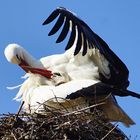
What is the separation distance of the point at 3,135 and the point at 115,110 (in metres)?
1.36

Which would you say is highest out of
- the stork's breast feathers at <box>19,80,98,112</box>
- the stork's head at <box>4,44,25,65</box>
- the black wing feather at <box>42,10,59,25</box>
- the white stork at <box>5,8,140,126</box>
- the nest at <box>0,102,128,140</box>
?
the black wing feather at <box>42,10,59,25</box>

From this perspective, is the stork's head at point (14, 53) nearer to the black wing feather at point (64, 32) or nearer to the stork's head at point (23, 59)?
the stork's head at point (23, 59)

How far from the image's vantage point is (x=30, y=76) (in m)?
8.47

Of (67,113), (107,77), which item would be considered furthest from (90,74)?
(67,113)

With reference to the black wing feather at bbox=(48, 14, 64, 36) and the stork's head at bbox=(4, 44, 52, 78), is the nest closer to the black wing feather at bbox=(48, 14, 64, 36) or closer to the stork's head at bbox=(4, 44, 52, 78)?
the black wing feather at bbox=(48, 14, 64, 36)

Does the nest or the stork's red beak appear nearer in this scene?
the nest

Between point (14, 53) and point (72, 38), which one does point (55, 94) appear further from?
point (14, 53)

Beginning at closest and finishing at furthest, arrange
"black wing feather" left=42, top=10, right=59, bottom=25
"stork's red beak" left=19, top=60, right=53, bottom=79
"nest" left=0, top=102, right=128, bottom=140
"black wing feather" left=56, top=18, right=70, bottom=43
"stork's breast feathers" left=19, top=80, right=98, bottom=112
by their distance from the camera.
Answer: "nest" left=0, top=102, right=128, bottom=140 < "stork's breast feathers" left=19, top=80, right=98, bottom=112 < "black wing feather" left=56, top=18, right=70, bottom=43 < "black wing feather" left=42, top=10, right=59, bottom=25 < "stork's red beak" left=19, top=60, right=53, bottom=79

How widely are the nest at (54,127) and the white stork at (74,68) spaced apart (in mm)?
792

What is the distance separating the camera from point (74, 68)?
27.4 ft

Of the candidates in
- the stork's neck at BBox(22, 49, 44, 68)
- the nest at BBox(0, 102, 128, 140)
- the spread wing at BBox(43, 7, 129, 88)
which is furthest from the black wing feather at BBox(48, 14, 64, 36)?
the nest at BBox(0, 102, 128, 140)

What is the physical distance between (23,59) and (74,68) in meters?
0.40

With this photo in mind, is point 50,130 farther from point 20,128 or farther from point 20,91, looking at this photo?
point 20,91

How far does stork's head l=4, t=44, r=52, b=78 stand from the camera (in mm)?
8453
